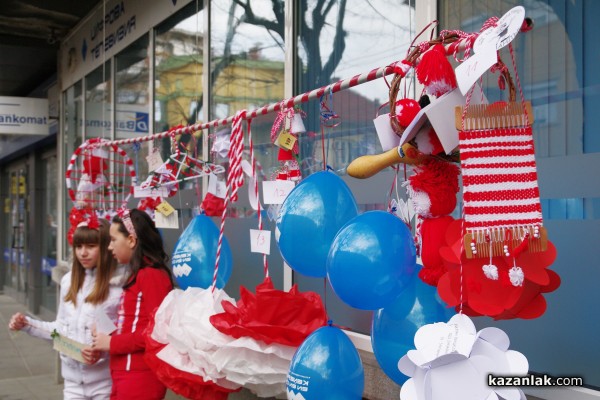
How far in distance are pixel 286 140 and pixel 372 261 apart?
0.85 metres

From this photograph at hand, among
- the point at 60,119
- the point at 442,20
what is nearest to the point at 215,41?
the point at 442,20

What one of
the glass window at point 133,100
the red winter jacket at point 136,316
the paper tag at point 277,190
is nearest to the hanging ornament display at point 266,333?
the paper tag at point 277,190

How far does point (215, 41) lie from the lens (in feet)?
15.0

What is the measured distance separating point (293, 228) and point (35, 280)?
10413 millimetres

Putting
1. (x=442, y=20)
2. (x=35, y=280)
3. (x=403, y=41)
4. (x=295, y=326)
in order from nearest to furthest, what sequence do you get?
(x=295, y=326) → (x=442, y=20) → (x=403, y=41) → (x=35, y=280)

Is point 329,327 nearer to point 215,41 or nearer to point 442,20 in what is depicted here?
point 442,20

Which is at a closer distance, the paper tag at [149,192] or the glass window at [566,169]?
the glass window at [566,169]

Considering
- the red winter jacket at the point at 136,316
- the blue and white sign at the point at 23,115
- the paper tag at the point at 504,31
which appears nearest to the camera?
the paper tag at the point at 504,31

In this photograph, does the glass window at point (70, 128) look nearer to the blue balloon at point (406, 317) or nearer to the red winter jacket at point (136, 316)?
the red winter jacket at point (136, 316)

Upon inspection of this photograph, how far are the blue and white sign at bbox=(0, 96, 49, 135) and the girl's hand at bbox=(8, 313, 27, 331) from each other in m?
4.95

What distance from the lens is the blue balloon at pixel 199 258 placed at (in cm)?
288

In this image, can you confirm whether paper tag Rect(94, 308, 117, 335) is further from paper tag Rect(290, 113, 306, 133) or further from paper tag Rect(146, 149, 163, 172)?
paper tag Rect(290, 113, 306, 133)

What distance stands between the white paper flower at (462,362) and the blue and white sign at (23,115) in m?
7.56

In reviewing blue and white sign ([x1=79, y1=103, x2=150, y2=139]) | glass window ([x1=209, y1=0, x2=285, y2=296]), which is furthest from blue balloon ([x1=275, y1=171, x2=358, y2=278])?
blue and white sign ([x1=79, y1=103, x2=150, y2=139])
